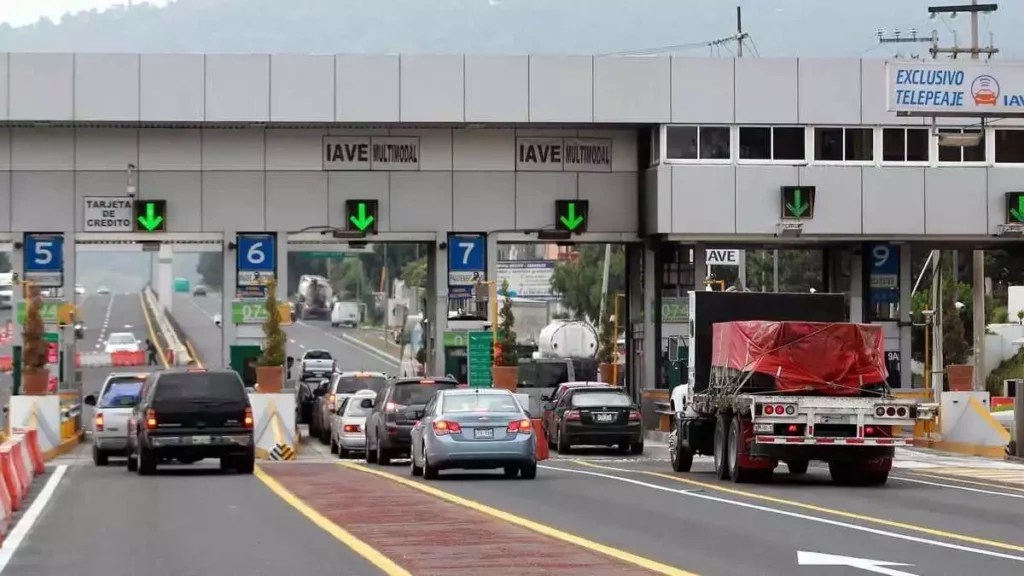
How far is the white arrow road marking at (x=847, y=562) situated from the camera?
1400cm

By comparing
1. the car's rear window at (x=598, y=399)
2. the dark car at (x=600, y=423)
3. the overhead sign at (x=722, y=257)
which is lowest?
the dark car at (x=600, y=423)

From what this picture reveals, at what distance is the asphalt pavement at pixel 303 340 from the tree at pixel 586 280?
44.0 feet

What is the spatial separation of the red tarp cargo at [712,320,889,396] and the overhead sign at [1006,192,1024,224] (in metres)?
24.1

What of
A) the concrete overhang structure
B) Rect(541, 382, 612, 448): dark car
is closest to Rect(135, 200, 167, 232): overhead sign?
the concrete overhang structure

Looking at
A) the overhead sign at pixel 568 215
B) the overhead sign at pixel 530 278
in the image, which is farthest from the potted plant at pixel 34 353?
the overhead sign at pixel 530 278

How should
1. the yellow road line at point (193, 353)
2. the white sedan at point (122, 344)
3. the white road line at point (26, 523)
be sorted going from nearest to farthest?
the white road line at point (26, 523)
the yellow road line at point (193, 353)
the white sedan at point (122, 344)

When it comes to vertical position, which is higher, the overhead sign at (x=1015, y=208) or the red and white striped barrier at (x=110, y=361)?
the overhead sign at (x=1015, y=208)

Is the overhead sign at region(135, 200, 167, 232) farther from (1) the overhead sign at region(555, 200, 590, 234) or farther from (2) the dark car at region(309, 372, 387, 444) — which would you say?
(1) the overhead sign at region(555, 200, 590, 234)

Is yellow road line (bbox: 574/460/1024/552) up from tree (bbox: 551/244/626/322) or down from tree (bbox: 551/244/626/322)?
down

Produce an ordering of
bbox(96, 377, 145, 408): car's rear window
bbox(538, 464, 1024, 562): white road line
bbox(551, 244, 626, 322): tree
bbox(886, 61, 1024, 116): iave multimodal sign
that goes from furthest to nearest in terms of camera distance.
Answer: bbox(551, 244, 626, 322): tree < bbox(886, 61, 1024, 116): iave multimodal sign < bbox(96, 377, 145, 408): car's rear window < bbox(538, 464, 1024, 562): white road line

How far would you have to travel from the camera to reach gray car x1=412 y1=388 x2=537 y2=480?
87.2 feet

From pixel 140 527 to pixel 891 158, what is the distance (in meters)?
34.2

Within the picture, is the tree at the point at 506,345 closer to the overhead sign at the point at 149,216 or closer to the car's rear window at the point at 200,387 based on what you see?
the overhead sign at the point at 149,216

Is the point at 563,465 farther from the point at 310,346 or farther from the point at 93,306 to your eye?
the point at 93,306
